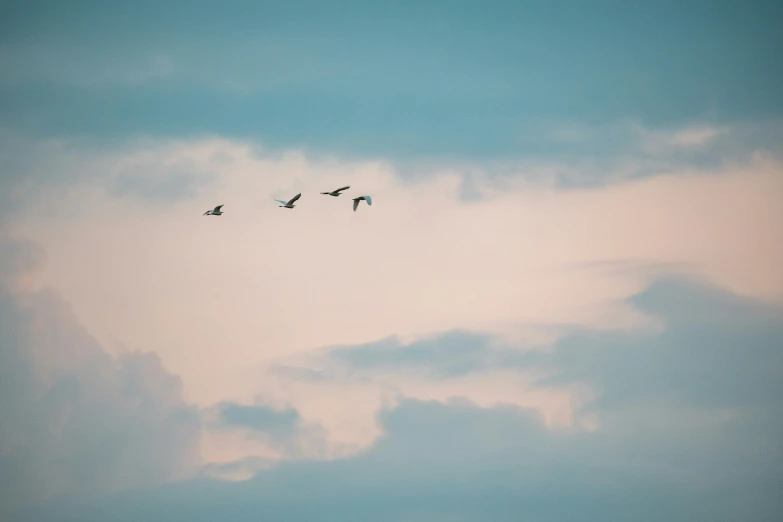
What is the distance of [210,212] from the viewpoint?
17112 cm

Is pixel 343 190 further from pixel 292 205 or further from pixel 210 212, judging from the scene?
pixel 210 212

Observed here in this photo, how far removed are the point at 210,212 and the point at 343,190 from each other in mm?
26183

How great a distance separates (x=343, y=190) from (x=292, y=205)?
11.2 m

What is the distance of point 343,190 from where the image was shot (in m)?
157

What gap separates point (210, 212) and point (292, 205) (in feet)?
50.1

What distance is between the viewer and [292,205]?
164500 millimetres

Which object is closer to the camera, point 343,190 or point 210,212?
point 343,190

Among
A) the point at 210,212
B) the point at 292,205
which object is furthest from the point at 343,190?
the point at 210,212
